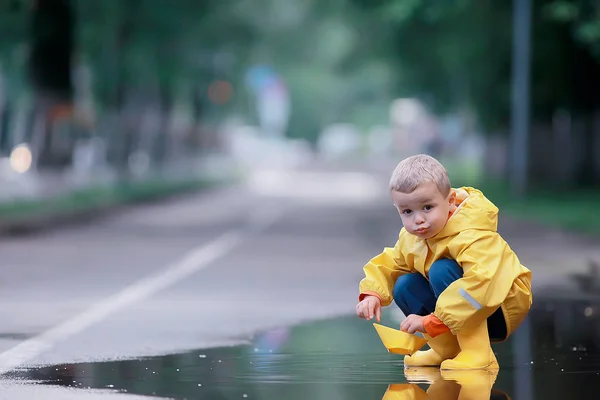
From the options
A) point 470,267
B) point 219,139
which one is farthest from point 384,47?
point 470,267

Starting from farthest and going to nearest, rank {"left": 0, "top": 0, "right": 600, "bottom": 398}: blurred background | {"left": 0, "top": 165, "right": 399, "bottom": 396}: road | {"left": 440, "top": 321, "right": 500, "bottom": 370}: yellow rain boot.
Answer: {"left": 0, "top": 0, "right": 600, "bottom": 398}: blurred background < {"left": 0, "top": 165, "right": 399, "bottom": 396}: road < {"left": 440, "top": 321, "right": 500, "bottom": 370}: yellow rain boot

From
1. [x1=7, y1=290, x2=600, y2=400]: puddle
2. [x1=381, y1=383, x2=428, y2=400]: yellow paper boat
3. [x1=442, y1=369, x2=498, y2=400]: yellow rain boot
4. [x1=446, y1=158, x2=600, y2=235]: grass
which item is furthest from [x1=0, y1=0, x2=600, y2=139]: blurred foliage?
[x1=381, y1=383, x2=428, y2=400]: yellow paper boat

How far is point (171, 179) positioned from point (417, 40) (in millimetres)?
12633

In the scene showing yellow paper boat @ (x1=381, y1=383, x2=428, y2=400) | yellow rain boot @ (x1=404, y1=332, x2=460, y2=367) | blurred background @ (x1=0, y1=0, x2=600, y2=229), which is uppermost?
blurred background @ (x1=0, y1=0, x2=600, y2=229)

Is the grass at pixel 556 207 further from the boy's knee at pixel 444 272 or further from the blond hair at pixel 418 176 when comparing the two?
the blond hair at pixel 418 176

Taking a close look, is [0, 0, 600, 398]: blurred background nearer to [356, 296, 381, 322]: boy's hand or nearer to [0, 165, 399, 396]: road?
[0, 165, 399, 396]: road

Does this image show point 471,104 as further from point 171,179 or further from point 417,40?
point 171,179

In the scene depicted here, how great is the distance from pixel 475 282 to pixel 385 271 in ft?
2.44

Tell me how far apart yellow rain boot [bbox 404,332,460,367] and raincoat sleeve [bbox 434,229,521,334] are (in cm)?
44

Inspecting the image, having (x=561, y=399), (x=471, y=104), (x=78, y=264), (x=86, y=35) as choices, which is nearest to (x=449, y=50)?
(x=471, y=104)

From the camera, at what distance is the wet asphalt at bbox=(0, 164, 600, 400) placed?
7957 millimetres

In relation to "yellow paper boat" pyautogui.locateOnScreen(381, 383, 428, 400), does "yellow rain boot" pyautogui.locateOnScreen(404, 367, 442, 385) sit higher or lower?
higher

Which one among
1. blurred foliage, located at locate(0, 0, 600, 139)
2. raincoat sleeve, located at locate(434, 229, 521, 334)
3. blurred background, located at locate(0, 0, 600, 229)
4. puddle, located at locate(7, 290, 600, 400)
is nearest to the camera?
puddle, located at locate(7, 290, 600, 400)

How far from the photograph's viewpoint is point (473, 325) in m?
8.03
